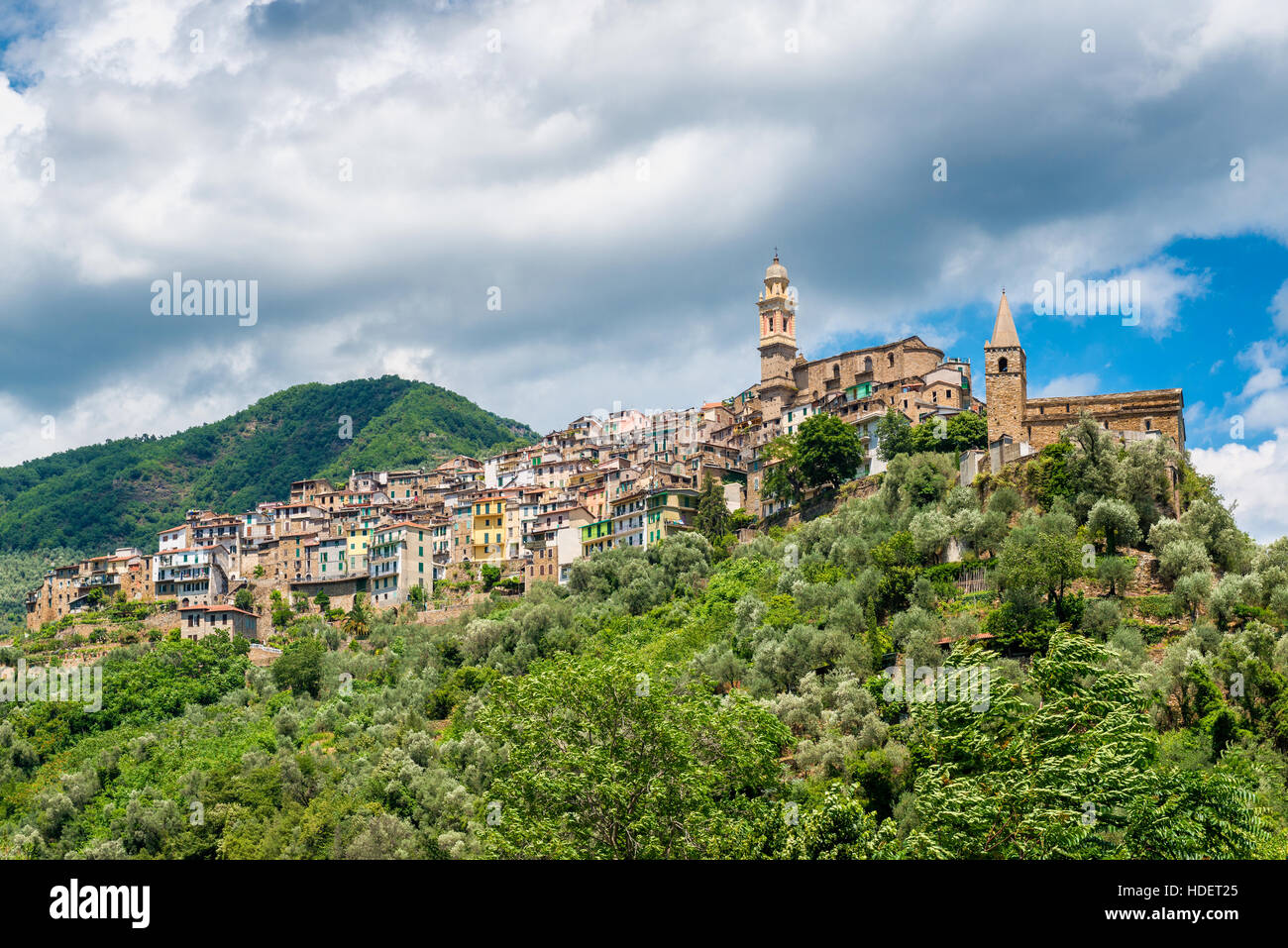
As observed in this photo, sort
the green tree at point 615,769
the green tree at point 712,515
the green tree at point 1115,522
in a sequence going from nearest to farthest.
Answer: the green tree at point 615,769 < the green tree at point 1115,522 < the green tree at point 712,515

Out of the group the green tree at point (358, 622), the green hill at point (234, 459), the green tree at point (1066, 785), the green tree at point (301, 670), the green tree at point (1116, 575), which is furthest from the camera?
the green hill at point (234, 459)

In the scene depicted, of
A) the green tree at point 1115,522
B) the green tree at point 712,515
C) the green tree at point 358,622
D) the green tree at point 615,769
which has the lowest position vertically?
the green tree at point 615,769

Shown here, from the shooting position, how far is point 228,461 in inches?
6772

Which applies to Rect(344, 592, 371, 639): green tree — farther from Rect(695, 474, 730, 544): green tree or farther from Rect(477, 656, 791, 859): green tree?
Rect(477, 656, 791, 859): green tree

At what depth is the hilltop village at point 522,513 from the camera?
254ft

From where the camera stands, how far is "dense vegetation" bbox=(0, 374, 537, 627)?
145125mm

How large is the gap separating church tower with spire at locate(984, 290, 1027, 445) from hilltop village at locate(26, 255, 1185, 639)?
38.4 ft

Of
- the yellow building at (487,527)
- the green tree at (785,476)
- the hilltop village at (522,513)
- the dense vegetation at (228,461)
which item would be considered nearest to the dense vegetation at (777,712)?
the green tree at (785,476)

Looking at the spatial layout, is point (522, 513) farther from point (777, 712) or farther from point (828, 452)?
point (777, 712)

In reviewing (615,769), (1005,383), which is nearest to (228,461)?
(1005,383)

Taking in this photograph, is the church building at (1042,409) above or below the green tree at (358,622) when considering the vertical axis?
above

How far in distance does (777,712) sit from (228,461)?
475ft

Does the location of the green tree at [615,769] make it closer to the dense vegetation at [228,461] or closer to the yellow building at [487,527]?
the yellow building at [487,527]

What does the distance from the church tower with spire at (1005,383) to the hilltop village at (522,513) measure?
11.7 meters
